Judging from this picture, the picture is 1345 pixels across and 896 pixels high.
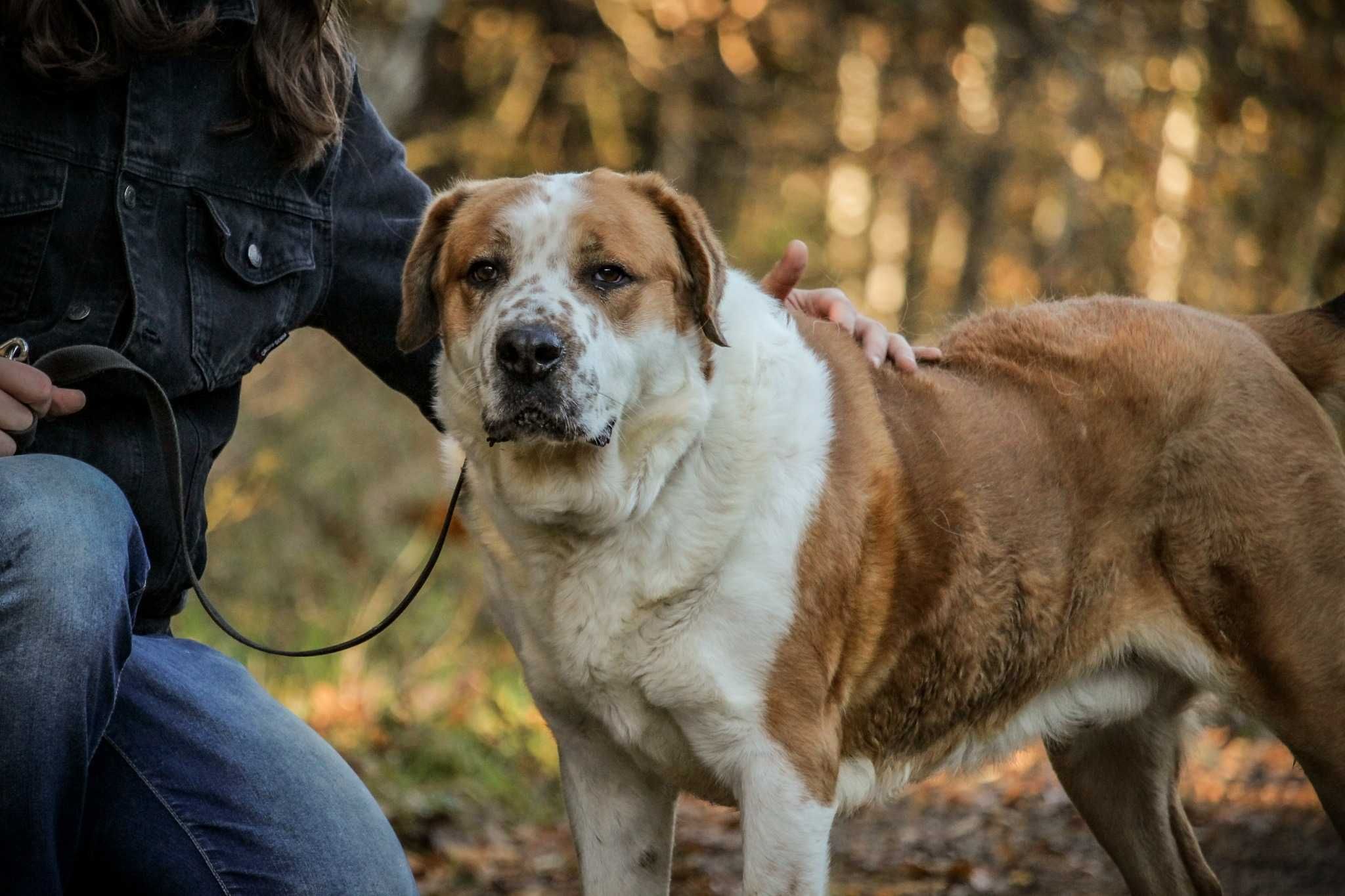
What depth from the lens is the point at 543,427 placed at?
2428 millimetres

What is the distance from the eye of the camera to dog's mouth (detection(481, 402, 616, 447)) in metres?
2.41

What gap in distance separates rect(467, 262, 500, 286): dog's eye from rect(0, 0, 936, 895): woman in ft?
1.32

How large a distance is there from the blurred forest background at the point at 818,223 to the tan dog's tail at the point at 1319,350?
5.08 feet

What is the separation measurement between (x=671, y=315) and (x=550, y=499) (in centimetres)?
41

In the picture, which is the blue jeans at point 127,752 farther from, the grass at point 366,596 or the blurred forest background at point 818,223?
the grass at point 366,596

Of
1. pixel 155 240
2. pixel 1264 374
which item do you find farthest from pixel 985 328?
pixel 155 240

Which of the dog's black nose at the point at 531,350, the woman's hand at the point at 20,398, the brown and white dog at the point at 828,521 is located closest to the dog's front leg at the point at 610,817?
the brown and white dog at the point at 828,521

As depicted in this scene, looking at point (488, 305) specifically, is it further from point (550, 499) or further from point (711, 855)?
point (711, 855)

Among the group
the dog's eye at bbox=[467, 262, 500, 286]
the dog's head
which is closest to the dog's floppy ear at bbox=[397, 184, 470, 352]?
the dog's head

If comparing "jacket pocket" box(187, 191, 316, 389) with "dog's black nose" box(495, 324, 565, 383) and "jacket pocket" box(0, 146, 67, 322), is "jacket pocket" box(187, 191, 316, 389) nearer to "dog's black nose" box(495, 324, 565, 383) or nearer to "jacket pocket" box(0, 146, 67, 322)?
"jacket pocket" box(0, 146, 67, 322)

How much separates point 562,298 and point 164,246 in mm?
751


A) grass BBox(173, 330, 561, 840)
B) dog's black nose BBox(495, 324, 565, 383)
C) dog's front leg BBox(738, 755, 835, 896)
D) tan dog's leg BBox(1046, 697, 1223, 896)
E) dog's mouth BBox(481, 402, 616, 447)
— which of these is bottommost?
grass BBox(173, 330, 561, 840)

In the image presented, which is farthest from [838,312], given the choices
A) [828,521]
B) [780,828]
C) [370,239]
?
[780,828]

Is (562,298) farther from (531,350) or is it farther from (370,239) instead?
(370,239)
